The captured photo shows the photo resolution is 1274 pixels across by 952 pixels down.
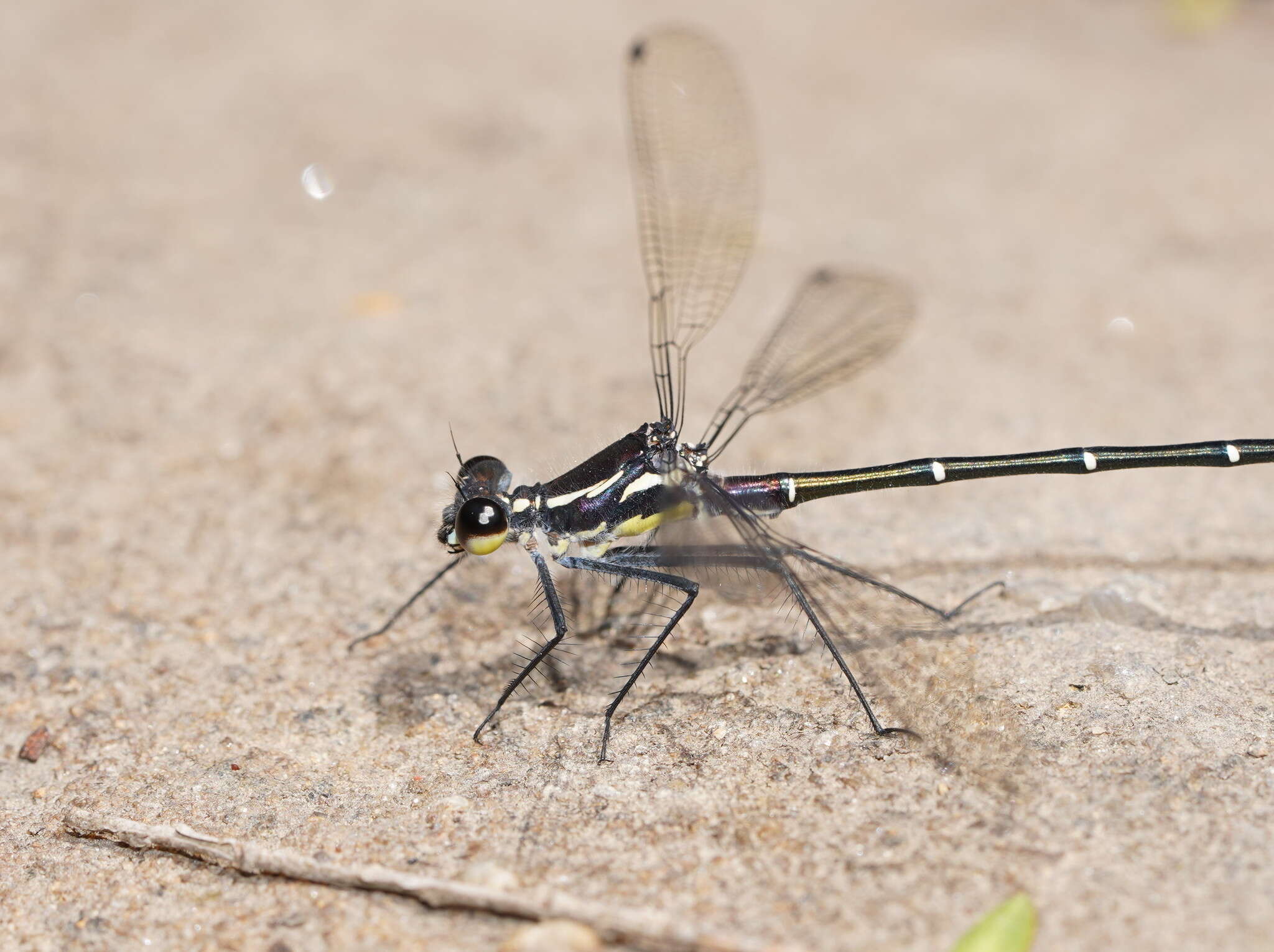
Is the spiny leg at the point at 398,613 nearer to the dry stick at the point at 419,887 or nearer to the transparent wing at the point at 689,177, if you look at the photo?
the dry stick at the point at 419,887

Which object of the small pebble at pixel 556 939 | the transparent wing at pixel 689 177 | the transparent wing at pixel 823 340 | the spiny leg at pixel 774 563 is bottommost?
the small pebble at pixel 556 939

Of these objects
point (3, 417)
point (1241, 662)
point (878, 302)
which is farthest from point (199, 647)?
point (1241, 662)

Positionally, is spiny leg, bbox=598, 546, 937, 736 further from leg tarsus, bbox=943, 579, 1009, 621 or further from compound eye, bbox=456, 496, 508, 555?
compound eye, bbox=456, 496, 508, 555

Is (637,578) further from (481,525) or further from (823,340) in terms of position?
(823,340)

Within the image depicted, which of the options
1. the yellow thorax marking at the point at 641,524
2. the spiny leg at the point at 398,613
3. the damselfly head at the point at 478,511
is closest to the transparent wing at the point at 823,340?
the yellow thorax marking at the point at 641,524

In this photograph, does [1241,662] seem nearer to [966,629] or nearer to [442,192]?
[966,629]

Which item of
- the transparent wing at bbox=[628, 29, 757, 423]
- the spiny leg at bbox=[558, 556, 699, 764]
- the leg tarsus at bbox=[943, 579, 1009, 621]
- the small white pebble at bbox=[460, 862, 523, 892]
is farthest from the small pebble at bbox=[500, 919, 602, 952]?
the transparent wing at bbox=[628, 29, 757, 423]
